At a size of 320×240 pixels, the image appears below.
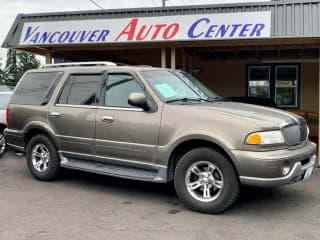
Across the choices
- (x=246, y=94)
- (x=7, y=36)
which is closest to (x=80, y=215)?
(x=7, y=36)

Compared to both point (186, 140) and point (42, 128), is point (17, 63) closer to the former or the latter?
point (42, 128)

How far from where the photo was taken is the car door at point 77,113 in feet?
22.1

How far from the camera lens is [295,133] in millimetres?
5785

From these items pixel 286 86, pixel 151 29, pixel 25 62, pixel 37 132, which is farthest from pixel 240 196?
pixel 25 62

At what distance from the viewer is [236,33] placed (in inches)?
336

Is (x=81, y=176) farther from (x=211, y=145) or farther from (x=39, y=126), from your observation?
(x=211, y=145)

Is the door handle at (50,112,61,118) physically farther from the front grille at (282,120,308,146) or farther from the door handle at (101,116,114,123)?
the front grille at (282,120,308,146)

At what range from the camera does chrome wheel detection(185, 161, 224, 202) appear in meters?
5.64

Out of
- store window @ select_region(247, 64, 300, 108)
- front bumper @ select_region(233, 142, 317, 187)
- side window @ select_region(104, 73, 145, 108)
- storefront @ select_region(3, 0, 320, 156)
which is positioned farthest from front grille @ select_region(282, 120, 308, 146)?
store window @ select_region(247, 64, 300, 108)

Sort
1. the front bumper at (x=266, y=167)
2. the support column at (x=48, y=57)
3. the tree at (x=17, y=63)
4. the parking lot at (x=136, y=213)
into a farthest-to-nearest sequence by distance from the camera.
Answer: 1. the tree at (x=17, y=63)
2. the support column at (x=48, y=57)
3. the front bumper at (x=266, y=167)
4. the parking lot at (x=136, y=213)

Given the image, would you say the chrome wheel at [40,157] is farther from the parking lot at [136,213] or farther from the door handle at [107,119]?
the door handle at [107,119]

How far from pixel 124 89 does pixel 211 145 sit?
1.68 m

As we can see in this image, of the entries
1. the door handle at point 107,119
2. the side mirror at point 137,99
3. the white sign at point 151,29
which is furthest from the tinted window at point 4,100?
the side mirror at point 137,99

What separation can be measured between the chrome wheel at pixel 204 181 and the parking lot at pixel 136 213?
27 centimetres
